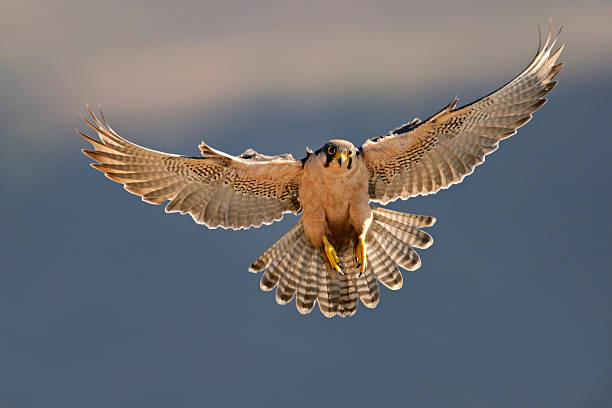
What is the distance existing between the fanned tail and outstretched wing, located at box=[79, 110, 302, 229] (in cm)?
74

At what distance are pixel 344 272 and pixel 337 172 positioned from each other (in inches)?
81.3

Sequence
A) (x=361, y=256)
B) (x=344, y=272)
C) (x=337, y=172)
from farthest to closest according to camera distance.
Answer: (x=344, y=272)
(x=361, y=256)
(x=337, y=172)

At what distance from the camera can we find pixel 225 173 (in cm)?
1428

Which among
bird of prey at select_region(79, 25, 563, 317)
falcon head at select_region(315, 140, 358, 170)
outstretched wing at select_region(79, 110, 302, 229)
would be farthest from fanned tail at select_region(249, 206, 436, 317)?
falcon head at select_region(315, 140, 358, 170)

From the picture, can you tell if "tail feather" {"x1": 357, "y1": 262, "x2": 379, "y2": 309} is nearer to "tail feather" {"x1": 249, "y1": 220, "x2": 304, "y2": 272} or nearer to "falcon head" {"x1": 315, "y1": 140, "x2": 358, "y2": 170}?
"tail feather" {"x1": 249, "y1": 220, "x2": 304, "y2": 272}

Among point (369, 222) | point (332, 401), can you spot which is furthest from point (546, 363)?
point (369, 222)

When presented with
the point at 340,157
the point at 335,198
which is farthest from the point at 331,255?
the point at 340,157

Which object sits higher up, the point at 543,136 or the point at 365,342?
the point at 543,136

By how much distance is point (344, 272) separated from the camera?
49.6ft

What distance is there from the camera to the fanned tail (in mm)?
15164

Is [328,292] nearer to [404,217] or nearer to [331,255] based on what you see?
[331,255]

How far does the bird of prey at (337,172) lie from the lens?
1389cm

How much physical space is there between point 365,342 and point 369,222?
162 ft

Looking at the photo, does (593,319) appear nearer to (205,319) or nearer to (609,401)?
(609,401)
